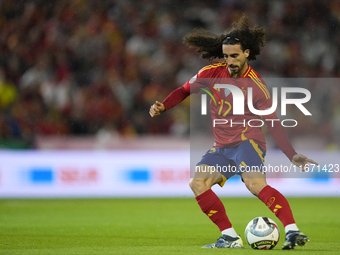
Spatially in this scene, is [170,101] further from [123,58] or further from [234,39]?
[123,58]

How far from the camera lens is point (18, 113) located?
12.2 meters

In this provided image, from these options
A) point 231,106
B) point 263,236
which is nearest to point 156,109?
point 231,106

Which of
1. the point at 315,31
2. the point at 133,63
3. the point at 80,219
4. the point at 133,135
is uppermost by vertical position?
the point at 315,31

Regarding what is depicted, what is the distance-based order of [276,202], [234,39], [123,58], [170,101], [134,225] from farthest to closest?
1. [123,58]
2. [134,225]
3. [170,101]
4. [234,39]
5. [276,202]

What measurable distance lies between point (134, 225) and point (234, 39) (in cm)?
318

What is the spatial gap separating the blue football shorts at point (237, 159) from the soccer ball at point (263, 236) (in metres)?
0.49

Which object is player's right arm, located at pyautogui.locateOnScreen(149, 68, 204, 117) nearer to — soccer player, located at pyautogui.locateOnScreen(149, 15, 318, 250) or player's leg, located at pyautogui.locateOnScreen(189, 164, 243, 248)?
soccer player, located at pyautogui.locateOnScreen(149, 15, 318, 250)

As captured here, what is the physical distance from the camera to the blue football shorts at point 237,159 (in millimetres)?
4746

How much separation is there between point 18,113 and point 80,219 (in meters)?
5.21

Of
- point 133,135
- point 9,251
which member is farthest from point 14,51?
point 9,251

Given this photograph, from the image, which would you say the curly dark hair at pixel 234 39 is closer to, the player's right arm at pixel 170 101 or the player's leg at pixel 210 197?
the player's right arm at pixel 170 101

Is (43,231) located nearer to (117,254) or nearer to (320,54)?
(117,254)

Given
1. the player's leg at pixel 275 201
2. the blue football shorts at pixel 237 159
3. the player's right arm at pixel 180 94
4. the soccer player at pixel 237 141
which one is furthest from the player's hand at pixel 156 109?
the player's leg at pixel 275 201

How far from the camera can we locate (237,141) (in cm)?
493
